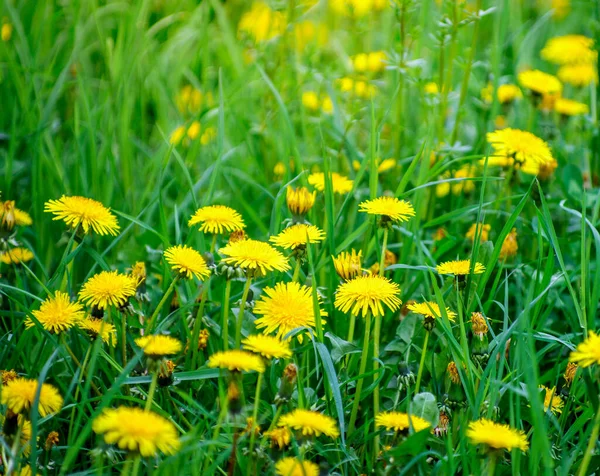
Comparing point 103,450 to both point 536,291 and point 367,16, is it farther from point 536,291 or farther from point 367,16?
point 367,16

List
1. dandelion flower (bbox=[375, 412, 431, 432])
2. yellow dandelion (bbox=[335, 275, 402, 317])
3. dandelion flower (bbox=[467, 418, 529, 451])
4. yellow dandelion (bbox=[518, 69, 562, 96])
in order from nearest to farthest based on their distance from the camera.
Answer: dandelion flower (bbox=[467, 418, 529, 451]) < dandelion flower (bbox=[375, 412, 431, 432]) < yellow dandelion (bbox=[335, 275, 402, 317]) < yellow dandelion (bbox=[518, 69, 562, 96])

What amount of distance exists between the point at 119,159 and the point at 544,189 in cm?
131

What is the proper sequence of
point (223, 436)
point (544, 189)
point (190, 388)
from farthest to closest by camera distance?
point (544, 189) → point (190, 388) → point (223, 436)

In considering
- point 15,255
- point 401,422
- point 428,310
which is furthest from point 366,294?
point 15,255

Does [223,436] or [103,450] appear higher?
[103,450]

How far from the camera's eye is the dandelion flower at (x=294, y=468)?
3.82ft

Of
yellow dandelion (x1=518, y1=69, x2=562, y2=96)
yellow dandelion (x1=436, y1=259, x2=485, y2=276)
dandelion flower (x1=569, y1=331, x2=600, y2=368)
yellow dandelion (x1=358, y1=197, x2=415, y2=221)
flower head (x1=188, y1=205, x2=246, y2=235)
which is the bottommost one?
yellow dandelion (x1=436, y1=259, x2=485, y2=276)

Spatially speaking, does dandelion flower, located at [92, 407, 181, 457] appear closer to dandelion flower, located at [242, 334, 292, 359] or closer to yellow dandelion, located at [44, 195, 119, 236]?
dandelion flower, located at [242, 334, 292, 359]

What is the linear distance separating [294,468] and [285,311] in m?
0.31

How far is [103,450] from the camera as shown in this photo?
44.9 inches

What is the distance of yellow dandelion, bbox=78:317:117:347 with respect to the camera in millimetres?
1397

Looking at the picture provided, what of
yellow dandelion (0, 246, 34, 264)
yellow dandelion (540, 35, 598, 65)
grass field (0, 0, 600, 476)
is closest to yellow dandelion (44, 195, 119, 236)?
grass field (0, 0, 600, 476)

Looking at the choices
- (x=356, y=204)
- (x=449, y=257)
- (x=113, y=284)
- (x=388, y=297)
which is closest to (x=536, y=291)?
(x=449, y=257)

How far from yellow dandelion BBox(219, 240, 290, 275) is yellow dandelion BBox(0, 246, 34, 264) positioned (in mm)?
528
